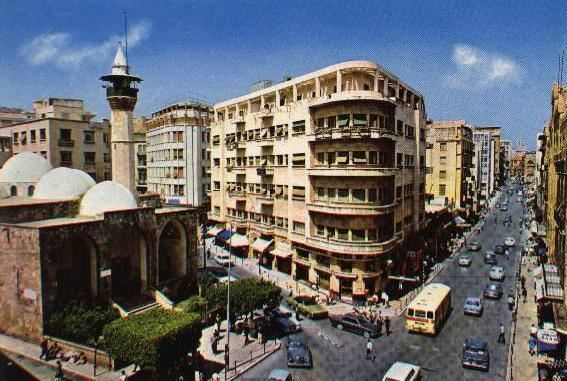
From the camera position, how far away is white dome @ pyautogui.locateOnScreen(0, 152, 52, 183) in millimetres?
43812

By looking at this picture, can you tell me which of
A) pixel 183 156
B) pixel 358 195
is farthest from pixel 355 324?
pixel 183 156

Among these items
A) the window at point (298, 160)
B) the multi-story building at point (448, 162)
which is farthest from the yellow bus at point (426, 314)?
the multi-story building at point (448, 162)

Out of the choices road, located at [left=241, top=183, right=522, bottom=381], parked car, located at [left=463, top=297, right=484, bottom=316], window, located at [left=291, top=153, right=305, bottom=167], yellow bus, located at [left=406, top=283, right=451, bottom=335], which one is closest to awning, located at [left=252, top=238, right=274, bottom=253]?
window, located at [left=291, top=153, right=305, bottom=167]

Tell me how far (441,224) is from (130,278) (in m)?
50.6

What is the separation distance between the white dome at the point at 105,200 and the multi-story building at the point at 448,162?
57.9 meters

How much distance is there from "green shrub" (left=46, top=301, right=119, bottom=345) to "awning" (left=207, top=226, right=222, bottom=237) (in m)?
36.2

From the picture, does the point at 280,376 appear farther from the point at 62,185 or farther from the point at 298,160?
the point at 298,160

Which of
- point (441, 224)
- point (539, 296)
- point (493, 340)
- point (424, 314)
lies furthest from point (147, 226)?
point (441, 224)

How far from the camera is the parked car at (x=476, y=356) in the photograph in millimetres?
25938

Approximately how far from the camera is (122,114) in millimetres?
43375

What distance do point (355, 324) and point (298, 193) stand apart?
63.3 ft

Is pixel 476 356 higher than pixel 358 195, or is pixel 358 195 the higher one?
pixel 358 195

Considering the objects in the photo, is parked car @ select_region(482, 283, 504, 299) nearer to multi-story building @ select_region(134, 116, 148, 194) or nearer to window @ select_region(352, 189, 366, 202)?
window @ select_region(352, 189, 366, 202)

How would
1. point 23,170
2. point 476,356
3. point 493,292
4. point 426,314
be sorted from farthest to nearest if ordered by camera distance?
point 23,170 < point 493,292 < point 426,314 < point 476,356
